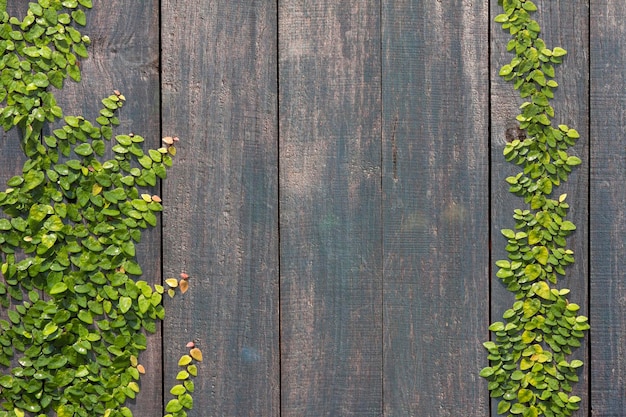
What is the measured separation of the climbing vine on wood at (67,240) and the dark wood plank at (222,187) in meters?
0.04

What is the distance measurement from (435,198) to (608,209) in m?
0.37

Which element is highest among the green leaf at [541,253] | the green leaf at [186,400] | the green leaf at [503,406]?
the green leaf at [541,253]

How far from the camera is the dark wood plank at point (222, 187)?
163 cm

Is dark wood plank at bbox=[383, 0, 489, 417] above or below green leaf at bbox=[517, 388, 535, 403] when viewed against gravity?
above

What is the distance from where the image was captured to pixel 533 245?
1.65 meters

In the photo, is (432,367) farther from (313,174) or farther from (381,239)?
(313,174)

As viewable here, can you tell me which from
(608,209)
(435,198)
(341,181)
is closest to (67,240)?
(341,181)

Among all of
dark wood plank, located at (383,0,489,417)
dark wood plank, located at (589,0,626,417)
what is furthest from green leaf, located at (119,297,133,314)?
dark wood plank, located at (589,0,626,417)

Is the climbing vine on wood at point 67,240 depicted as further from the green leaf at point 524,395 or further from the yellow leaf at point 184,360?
the green leaf at point 524,395

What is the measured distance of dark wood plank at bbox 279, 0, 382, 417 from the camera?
5.38 feet

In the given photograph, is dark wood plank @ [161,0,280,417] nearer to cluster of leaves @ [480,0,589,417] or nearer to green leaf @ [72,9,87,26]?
green leaf @ [72,9,87,26]

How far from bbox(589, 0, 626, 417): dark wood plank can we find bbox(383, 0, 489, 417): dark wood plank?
0.23m

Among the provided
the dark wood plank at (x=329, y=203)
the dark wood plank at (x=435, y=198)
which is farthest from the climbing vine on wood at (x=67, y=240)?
the dark wood plank at (x=435, y=198)

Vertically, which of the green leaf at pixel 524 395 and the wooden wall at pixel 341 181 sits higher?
the wooden wall at pixel 341 181
